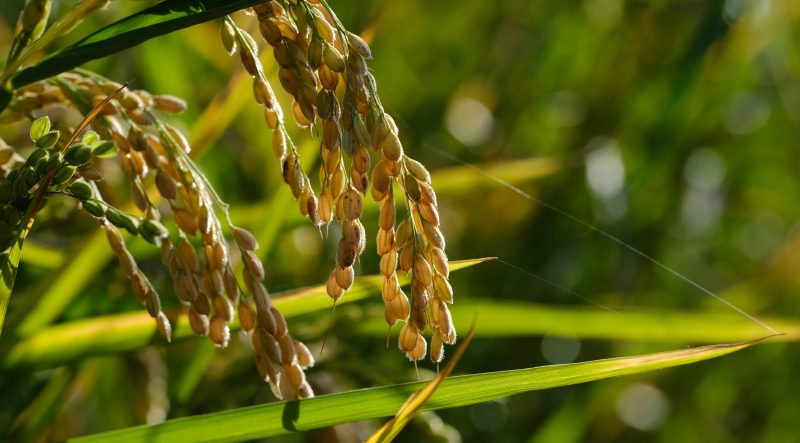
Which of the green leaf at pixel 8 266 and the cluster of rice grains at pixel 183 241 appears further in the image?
the cluster of rice grains at pixel 183 241

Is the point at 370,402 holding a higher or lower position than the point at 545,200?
higher

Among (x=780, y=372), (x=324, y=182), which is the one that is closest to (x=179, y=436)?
(x=324, y=182)

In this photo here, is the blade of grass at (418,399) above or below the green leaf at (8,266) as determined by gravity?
below

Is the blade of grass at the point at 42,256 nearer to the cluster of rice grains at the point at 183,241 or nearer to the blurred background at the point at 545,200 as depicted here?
the blurred background at the point at 545,200

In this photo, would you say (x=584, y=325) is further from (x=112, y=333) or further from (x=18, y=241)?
(x=18, y=241)

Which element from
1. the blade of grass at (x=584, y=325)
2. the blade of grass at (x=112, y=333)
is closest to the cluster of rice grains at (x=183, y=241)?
the blade of grass at (x=112, y=333)

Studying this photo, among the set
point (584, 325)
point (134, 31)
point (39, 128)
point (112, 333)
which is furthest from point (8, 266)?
point (584, 325)

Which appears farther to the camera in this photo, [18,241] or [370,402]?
[370,402]

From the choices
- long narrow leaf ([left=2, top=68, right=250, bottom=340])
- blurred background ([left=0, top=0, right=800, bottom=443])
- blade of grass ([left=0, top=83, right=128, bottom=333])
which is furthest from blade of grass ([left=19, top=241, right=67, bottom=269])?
blade of grass ([left=0, top=83, right=128, bottom=333])
